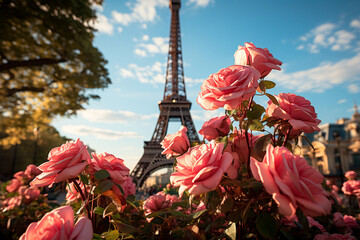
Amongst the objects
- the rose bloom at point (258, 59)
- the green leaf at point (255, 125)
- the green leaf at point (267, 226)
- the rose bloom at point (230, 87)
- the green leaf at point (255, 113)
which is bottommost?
the green leaf at point (267, 226)

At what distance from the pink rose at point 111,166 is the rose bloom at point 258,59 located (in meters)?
0.96

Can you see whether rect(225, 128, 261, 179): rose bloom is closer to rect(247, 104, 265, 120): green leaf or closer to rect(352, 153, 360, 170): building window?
rect(247, 104, 265, 120): green leaf

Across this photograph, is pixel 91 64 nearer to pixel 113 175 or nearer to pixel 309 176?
pixel 113 175

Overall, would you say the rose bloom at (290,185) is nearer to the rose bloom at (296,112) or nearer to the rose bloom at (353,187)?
the rose bloom at (296,112)

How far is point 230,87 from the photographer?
91 cm

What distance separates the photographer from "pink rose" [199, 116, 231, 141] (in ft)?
3.87

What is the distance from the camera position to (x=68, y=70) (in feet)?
35.6

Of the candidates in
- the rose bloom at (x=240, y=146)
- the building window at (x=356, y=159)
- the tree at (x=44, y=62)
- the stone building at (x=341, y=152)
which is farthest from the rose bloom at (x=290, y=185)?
the building window at (x=356, y=159)

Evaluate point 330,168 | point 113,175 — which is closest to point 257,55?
point 113,175

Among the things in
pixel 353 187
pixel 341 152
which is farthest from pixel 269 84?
pixel 341 152

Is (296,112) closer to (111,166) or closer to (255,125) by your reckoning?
(255,125)

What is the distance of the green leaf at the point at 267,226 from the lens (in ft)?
2.63

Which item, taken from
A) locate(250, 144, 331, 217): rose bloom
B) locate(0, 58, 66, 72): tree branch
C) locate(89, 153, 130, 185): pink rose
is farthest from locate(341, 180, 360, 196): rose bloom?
locate(0, 58, 66, 72): tree branch

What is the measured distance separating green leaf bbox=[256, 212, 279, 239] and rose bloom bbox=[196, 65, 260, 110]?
483 mm
